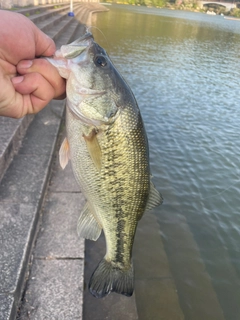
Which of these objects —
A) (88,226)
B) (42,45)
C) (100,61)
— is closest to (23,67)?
(42,45)

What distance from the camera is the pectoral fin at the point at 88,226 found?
2.28m

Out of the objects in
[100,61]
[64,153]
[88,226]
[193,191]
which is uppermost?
[100,61]

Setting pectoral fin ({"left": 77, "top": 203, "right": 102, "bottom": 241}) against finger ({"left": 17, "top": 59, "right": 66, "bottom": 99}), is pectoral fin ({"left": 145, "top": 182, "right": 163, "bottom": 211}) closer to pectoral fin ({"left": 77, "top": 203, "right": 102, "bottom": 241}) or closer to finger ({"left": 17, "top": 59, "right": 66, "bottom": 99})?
pectoral fin ({"left": 77, "top": 203, "right": 102, "bottom": 241})

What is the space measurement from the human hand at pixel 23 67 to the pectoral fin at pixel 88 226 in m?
0.92

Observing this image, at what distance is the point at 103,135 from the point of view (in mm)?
1878

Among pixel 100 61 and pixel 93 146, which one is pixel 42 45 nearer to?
pixel 100 61

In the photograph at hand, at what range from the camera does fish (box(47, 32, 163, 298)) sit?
1.83 metres

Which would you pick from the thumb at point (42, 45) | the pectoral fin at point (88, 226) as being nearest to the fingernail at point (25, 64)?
the thumb at point (42, 45)

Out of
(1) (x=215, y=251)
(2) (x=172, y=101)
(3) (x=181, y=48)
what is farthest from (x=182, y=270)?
(3) (x=181, y=48)

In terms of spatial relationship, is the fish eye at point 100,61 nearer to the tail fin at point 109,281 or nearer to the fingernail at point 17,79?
the fingernail at point 17,79

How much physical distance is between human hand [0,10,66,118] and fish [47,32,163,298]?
9 cm

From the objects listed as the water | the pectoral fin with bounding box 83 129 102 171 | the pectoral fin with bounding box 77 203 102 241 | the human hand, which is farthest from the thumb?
the water

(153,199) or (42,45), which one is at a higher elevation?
(42,45)

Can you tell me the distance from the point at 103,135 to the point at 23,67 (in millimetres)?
627
